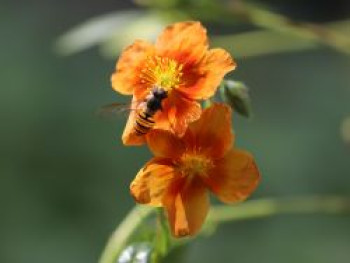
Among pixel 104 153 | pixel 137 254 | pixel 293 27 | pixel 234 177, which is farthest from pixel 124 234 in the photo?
pixel 104 153

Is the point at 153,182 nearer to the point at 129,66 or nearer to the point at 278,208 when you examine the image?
the point at 129,66

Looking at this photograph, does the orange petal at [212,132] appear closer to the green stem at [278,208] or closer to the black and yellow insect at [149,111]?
the black and yellow insect at [149,111]

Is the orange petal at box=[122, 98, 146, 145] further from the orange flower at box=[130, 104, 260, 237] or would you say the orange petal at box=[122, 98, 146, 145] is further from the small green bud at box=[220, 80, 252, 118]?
the small green bud at box=[220, 80, 252, 118]

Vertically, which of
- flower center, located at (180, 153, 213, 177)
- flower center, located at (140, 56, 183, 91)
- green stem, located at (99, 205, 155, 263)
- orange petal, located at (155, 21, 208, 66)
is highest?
orange petal, located at (155, 21, 208, 66)

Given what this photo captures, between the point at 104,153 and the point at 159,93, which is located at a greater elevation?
the point at 159,93

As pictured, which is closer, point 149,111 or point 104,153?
point 149,111

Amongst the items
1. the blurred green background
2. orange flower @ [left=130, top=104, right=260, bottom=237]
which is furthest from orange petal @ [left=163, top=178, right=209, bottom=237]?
the blurred green background
